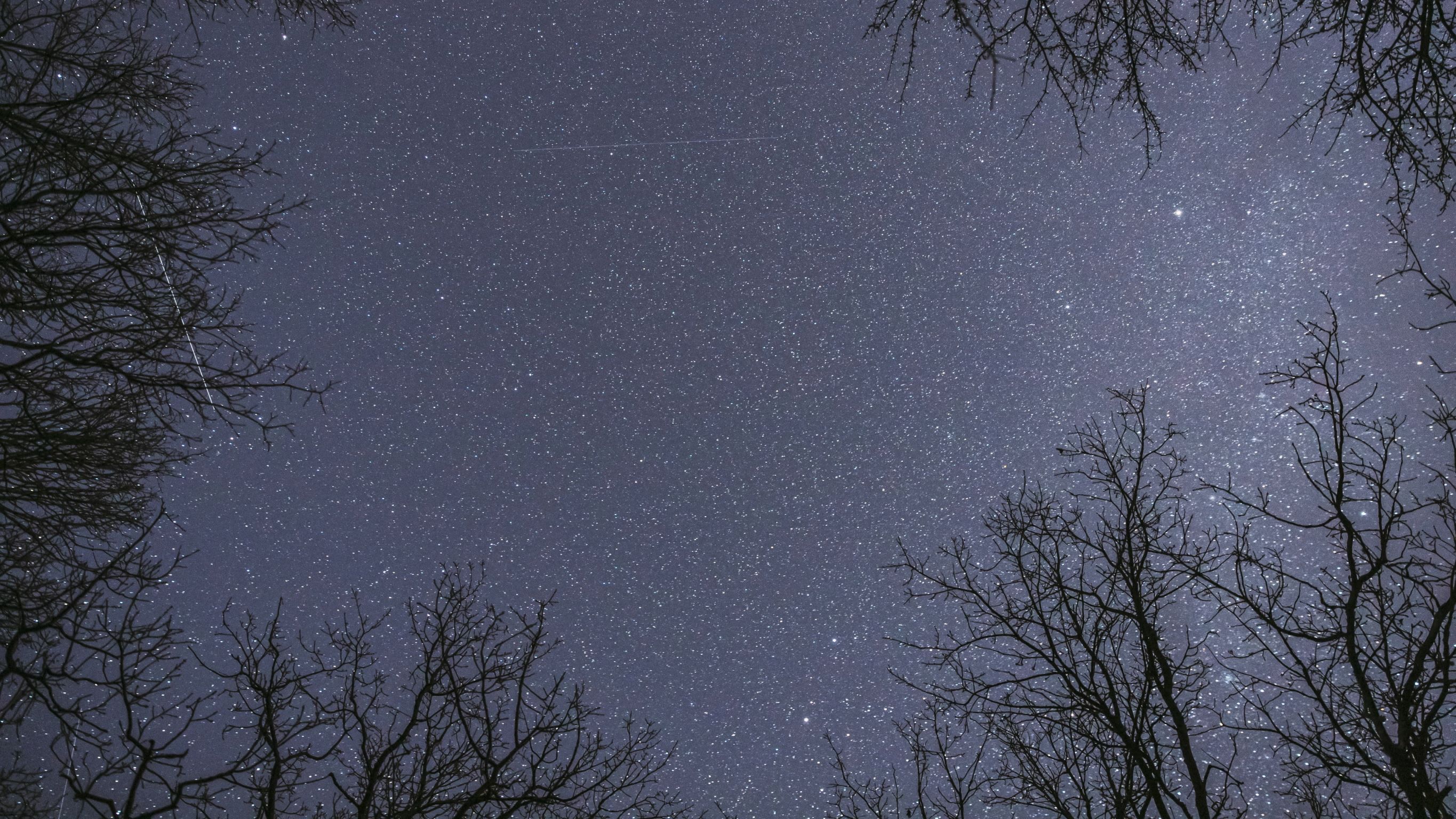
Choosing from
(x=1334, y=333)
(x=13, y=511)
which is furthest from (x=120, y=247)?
(x=1334, y=333)

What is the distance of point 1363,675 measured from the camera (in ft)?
8.95

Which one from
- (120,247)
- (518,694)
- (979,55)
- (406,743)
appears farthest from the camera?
(406,743)

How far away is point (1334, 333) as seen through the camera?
310cm

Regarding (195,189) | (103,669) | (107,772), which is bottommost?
(107,772)

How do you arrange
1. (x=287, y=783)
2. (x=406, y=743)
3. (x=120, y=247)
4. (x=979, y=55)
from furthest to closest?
(x=406, y=743) → (x=287, y=783) → (x=120, y=247) → (x=979, y=55)

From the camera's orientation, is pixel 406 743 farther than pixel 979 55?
Yes

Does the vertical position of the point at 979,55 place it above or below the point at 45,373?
above

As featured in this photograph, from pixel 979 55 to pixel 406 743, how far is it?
4.67 metres

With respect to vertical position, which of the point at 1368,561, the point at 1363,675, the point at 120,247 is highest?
the point at 120,247

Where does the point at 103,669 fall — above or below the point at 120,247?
below

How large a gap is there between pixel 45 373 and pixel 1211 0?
4747 millimetres

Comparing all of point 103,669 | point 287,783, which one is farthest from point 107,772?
point 287,783

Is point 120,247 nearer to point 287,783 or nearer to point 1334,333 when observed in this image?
point 287,783

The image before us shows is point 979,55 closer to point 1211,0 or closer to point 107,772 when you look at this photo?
point 1211,0
